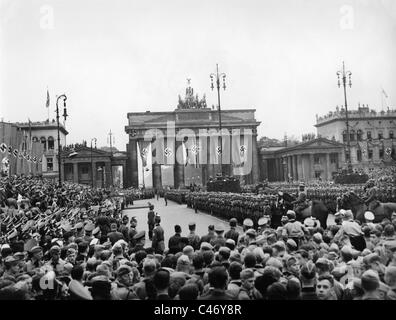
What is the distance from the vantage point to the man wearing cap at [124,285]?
6714 mm

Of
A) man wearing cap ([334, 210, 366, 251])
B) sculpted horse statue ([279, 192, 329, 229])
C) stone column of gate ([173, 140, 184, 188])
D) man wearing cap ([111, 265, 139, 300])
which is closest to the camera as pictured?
man wearing cap ([111, 265, 139, 300])

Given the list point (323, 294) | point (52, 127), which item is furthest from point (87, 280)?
point (52, 127)

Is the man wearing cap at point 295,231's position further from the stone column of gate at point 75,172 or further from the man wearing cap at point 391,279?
the stone column of gate at point 75,172

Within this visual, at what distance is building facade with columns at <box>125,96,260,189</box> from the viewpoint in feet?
283

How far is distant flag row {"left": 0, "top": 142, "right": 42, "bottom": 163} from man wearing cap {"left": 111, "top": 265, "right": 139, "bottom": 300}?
2206cm

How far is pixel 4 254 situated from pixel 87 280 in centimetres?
256

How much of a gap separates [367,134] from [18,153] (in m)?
52.9

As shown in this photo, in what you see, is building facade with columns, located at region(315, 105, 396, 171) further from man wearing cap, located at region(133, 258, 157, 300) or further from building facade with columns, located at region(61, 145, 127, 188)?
man wearing cap, located at region(133, 258, 157, 300)

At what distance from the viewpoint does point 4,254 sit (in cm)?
920

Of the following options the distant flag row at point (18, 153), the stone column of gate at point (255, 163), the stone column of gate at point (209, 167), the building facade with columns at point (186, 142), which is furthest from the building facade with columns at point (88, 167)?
the distant flag row at point (18, 153)

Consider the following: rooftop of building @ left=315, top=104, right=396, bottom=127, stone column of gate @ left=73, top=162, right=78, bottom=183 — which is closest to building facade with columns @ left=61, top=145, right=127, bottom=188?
stone column of gate @ left=73, top=162, right=78, bottom=183

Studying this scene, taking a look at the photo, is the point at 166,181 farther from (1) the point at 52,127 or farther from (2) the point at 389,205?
(2) the point at 389,205

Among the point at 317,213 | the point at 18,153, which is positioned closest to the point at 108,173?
the point at 18,153
